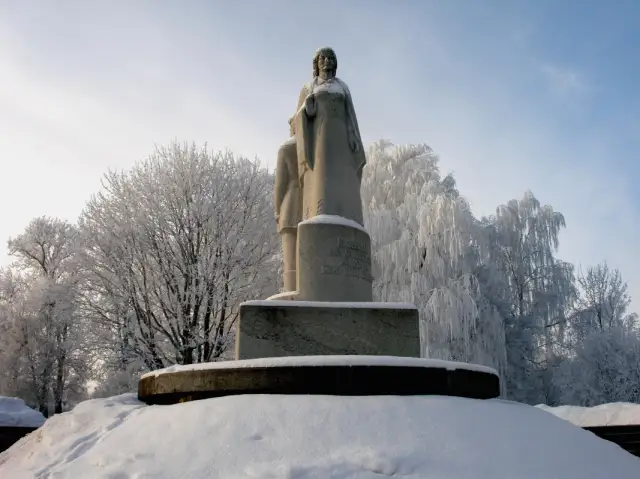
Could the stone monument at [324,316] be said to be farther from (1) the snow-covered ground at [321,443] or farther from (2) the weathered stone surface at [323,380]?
(1) the snow-covered ground at [321,443]

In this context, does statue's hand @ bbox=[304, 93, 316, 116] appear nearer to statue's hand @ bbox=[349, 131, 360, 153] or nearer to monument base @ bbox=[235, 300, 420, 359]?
statue's hand @ bbox=[349, 131, 360, 153]

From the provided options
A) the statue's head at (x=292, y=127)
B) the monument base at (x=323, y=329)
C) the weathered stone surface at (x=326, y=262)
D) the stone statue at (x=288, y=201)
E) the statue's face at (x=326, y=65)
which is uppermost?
the statue's face at (x=326, y=65)

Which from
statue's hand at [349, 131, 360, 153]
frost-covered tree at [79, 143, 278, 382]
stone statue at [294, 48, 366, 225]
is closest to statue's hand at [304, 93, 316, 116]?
stone statue at [294, 48, 366, 225]

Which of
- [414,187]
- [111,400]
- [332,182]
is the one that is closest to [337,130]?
[332,182]

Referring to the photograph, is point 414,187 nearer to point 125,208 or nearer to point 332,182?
point 125,208

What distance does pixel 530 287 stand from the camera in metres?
19.2

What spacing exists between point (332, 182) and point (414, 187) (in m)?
13.6

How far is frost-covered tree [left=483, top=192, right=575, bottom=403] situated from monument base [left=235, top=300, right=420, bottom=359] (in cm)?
1300

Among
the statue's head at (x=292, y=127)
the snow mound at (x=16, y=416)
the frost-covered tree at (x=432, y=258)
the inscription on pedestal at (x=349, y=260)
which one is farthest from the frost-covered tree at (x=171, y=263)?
the inscription on pedestal at (x=349, y=260)

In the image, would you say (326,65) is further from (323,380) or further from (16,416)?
(16,416)

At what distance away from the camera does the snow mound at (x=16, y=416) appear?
9.93 m

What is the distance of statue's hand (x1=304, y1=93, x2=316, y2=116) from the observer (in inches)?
279

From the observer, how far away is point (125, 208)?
17.5 metres

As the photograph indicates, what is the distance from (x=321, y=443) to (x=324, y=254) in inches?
114
